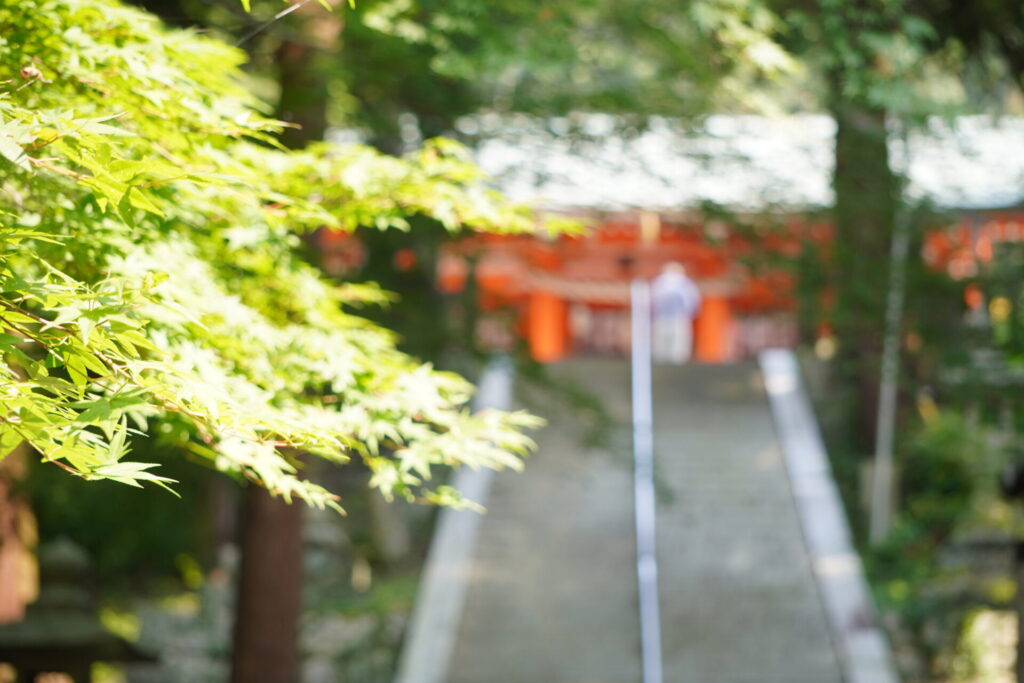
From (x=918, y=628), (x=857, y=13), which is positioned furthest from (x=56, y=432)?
(x=918, y=628)

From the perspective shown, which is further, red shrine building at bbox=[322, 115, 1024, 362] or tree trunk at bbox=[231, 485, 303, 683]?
red shrine building at bbox=[322, 115, 1024, 362]

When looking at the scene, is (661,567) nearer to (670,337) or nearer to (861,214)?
(861,214)

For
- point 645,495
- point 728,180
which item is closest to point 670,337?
point 645,495

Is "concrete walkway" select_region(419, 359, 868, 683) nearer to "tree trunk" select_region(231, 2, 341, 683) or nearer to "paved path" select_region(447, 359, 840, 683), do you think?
"paved path" select_region(447, 359, 840, 683)

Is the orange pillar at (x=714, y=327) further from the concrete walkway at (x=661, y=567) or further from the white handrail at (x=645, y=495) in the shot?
the concrete walkway at (x=661, y=567)

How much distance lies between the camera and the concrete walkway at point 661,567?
10.6 metres

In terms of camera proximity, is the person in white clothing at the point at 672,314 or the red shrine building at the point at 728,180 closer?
the red shrine building at the point at 728,180

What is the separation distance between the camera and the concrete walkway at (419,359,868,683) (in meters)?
10.6

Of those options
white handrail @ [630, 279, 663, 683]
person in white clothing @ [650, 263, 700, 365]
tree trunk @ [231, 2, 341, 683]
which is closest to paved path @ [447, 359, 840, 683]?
white handrail @ [630, 279, 663, 683]

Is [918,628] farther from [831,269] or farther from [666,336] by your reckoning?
[666,336]

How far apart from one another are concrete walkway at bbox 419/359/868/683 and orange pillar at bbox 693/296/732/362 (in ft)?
16.7

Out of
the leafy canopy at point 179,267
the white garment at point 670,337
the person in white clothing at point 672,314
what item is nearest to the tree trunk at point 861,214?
the leafy canopy at point 179,267

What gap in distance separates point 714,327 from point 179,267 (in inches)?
697

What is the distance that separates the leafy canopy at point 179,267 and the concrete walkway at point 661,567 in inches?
231
